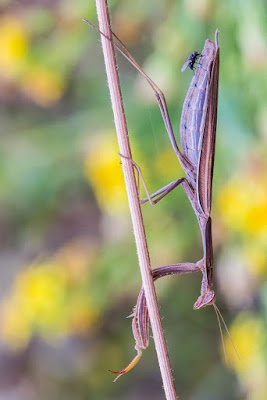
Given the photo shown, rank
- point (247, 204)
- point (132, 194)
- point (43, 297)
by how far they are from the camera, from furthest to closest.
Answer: point (43, 297) → point (247, 204) → point (132, 194)

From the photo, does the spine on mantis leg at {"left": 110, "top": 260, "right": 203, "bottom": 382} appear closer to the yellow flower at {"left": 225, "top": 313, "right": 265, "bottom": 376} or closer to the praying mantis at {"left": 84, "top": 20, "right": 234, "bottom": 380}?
the praying mantis at {"left": 84, "top": 20, "right": 234, "bottom": 380}

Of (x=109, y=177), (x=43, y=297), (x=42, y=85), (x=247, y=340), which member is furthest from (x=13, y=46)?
(x=247, y=340)

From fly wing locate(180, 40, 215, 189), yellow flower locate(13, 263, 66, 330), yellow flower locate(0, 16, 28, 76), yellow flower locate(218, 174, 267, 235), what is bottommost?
yellow flower locate(13, 263, 66, 330)

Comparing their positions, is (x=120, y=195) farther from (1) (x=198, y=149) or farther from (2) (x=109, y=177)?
(1) (x=198, y=149)

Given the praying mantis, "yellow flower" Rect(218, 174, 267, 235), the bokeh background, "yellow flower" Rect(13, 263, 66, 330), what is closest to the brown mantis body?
the praying mantis

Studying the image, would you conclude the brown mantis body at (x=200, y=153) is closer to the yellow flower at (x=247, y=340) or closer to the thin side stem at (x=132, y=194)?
the thin side stem at (x=132, y=194)

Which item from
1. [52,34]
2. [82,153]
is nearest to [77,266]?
[82,153]
